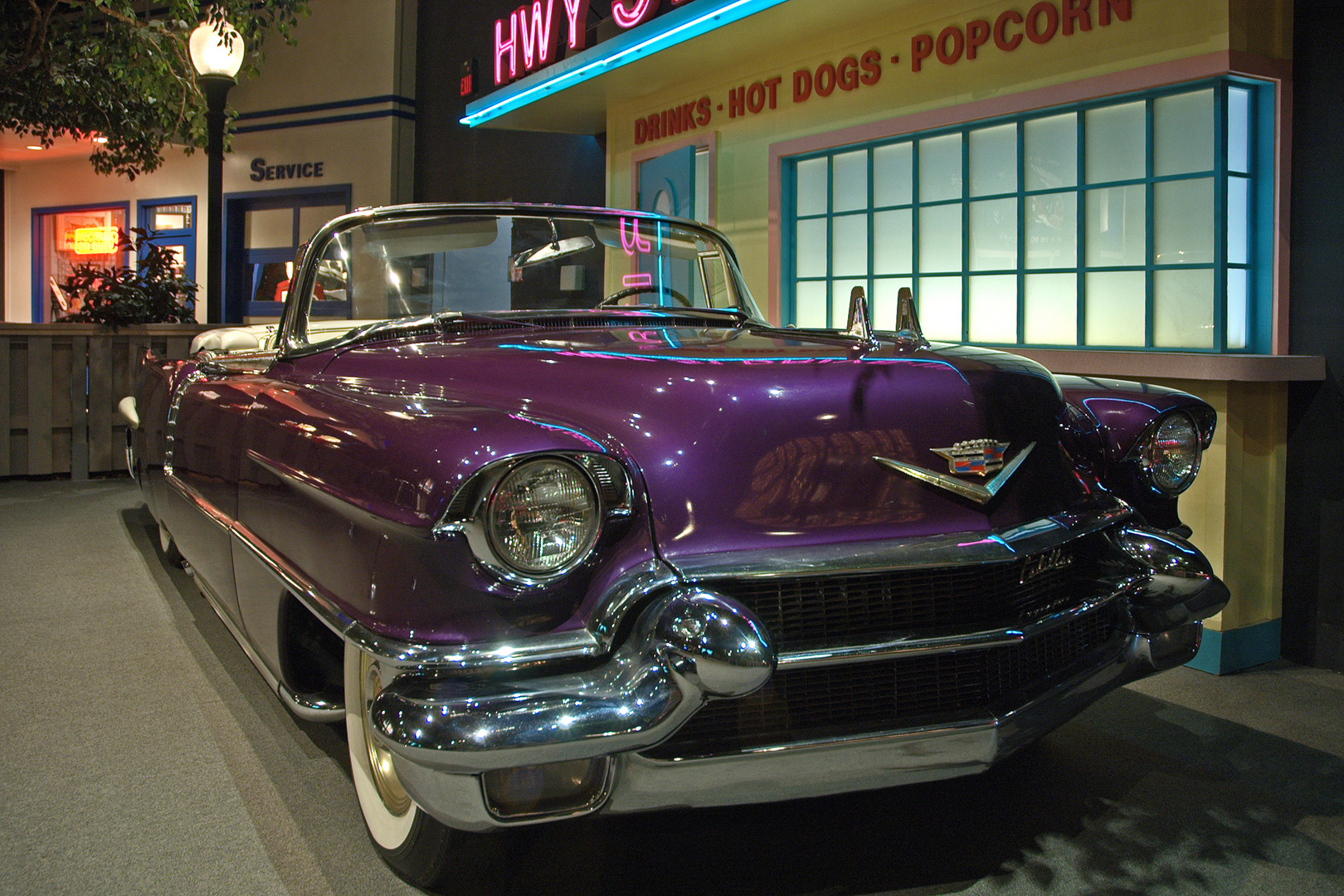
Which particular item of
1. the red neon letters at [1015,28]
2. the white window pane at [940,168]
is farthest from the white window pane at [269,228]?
the red neon letters at [1015,28]

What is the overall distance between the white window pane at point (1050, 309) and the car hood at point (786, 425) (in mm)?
2251

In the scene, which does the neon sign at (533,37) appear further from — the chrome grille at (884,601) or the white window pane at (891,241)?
the chrome grille at (884,601)

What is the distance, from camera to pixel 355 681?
6.79ft

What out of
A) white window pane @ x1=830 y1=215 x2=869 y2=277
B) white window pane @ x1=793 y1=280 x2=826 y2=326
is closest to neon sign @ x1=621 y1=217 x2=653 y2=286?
white window pane @ x1=830 y1=215 x2=869 y2=277

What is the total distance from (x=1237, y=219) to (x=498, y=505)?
3087 millimetres

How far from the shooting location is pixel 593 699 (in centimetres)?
156

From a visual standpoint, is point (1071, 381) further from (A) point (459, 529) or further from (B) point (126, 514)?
(B) point (126, 514)

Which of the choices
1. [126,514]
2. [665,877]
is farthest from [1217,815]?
[126,514]

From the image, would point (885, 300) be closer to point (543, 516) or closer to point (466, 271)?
point (466, 271)

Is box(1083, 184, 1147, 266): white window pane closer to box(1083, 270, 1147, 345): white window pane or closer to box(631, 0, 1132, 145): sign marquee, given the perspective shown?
box(1083, 270, 1147, 345): white window pane

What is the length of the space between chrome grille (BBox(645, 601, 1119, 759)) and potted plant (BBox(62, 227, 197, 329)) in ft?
22.6

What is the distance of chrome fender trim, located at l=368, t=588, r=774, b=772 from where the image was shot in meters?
1.51

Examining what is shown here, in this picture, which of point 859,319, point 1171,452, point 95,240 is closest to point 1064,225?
point 1171,452

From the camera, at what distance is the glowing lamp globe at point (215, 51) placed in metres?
6.61
